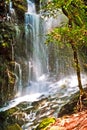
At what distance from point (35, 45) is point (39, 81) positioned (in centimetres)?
275

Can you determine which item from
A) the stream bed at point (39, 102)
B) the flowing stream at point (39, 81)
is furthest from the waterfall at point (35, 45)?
the stream bed at point (39, 102)

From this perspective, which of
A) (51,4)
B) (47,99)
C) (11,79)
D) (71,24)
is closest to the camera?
(51,4)

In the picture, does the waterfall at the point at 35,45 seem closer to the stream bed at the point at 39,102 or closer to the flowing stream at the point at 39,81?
the flowing stream at the point at 39,81

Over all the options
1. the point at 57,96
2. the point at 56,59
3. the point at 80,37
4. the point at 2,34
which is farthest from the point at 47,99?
the point at 80,37

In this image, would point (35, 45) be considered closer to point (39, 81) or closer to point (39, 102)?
point (39, 81)

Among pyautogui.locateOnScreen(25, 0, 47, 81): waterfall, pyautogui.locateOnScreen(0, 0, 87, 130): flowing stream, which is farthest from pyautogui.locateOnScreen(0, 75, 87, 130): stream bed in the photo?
pyautogui.locateOnScreen(25, 0, 47, 81): waterfall

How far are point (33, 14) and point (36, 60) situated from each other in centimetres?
331

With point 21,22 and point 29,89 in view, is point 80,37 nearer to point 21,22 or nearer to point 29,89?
point 29,89

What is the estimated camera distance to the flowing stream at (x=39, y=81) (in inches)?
490

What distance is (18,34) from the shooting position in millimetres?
18234

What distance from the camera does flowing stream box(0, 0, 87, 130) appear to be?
490 inches

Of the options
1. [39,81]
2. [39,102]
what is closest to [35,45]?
[39,81]

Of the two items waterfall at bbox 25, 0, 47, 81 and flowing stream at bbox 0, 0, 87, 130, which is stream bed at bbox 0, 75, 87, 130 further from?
waterfall at bbox 25, 0, 47, 81

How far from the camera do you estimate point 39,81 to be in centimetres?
1802
